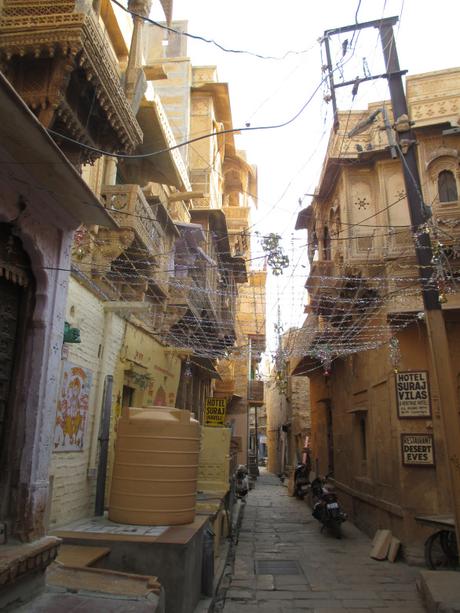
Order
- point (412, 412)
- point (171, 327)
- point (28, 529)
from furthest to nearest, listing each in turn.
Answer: point (171, 327)
point (412, 412)
point (28, 529)

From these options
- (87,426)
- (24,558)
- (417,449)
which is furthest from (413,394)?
(24,558)

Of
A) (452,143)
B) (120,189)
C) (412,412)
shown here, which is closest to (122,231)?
(120,189)

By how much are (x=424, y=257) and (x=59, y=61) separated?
5.59 metres

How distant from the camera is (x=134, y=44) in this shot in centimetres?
841

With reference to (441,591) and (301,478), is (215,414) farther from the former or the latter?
(441,591)

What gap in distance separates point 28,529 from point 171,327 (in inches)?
362

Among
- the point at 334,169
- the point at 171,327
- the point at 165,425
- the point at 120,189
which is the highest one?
the point at 334,169

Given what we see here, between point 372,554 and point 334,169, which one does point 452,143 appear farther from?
point 372,554

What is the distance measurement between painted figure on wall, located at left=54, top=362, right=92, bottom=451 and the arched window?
9.42 m

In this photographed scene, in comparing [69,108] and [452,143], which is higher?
[452,143]

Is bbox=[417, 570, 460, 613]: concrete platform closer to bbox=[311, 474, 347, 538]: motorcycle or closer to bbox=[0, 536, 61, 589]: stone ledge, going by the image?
bbox=[311, 474, 347, 538]: motorcycle

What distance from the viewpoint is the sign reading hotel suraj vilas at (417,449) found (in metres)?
9.65

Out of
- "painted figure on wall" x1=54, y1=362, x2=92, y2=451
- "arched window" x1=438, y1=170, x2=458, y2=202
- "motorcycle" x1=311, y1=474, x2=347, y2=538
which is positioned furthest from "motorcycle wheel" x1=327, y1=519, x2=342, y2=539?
"arched window" x1=438, y1=170, x2=458, y2=202

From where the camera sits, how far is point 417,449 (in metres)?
9.77
